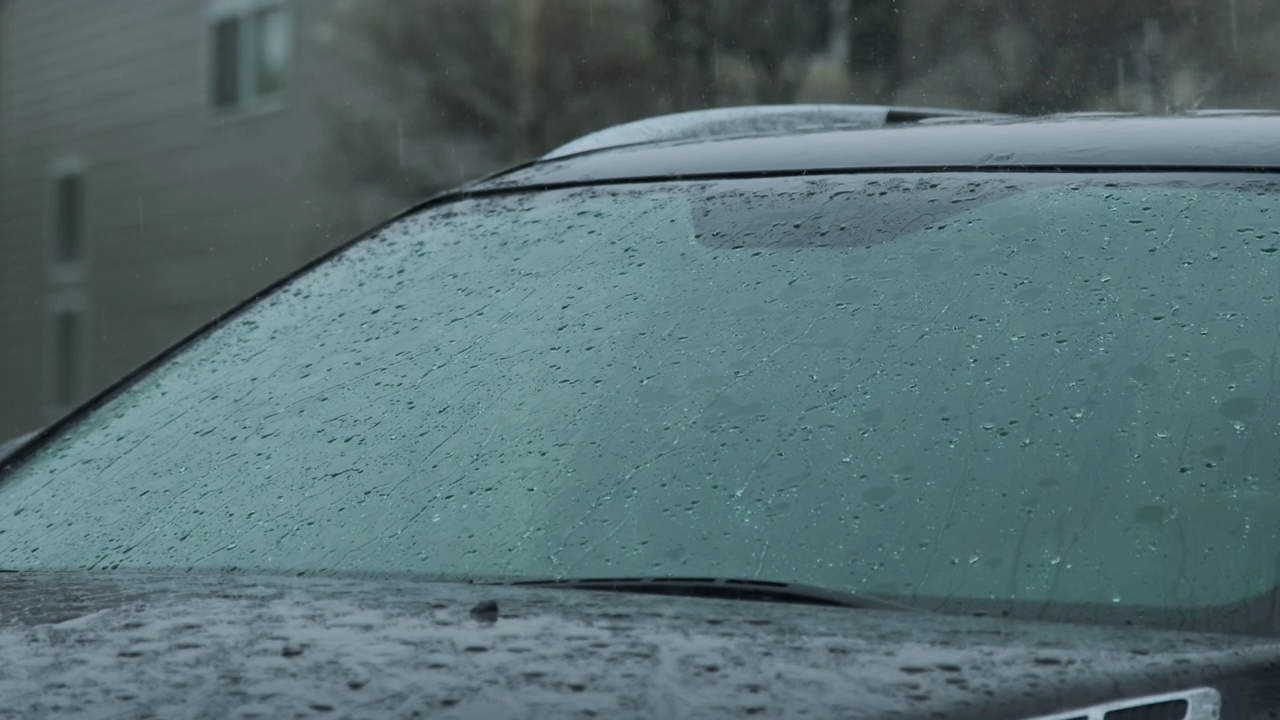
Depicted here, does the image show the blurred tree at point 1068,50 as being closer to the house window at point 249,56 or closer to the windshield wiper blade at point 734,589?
the house window at point 249,56

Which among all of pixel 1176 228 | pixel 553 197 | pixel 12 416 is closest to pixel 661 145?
pixel 553 197

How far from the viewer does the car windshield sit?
5.91ft

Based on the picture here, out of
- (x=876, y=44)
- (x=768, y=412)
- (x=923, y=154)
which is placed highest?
(x=876, y=44)

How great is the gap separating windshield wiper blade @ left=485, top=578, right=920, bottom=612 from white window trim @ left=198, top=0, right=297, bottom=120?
818 inches

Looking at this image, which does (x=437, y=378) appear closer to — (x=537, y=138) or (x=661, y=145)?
(x=661, y=145)

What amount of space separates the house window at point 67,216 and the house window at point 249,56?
3479 mm

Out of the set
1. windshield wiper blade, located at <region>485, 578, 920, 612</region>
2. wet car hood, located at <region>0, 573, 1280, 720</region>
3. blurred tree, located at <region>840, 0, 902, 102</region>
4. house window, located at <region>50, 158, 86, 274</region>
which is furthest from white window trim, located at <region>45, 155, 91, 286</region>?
wet car hood, located at <region>0, 573, 1280, 720</region>

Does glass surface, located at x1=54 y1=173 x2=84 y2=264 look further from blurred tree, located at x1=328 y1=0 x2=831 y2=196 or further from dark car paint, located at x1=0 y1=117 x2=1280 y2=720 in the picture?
dark car paint, located at x1=0 y1=117 x2=1280 y2=720

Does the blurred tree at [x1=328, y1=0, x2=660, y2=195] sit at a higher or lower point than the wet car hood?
higher

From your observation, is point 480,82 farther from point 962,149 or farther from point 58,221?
point 962,149

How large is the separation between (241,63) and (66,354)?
5.43m

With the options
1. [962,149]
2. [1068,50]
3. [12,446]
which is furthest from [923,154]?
[1068,50]

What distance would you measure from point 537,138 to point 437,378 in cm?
1680

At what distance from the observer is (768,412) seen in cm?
202
